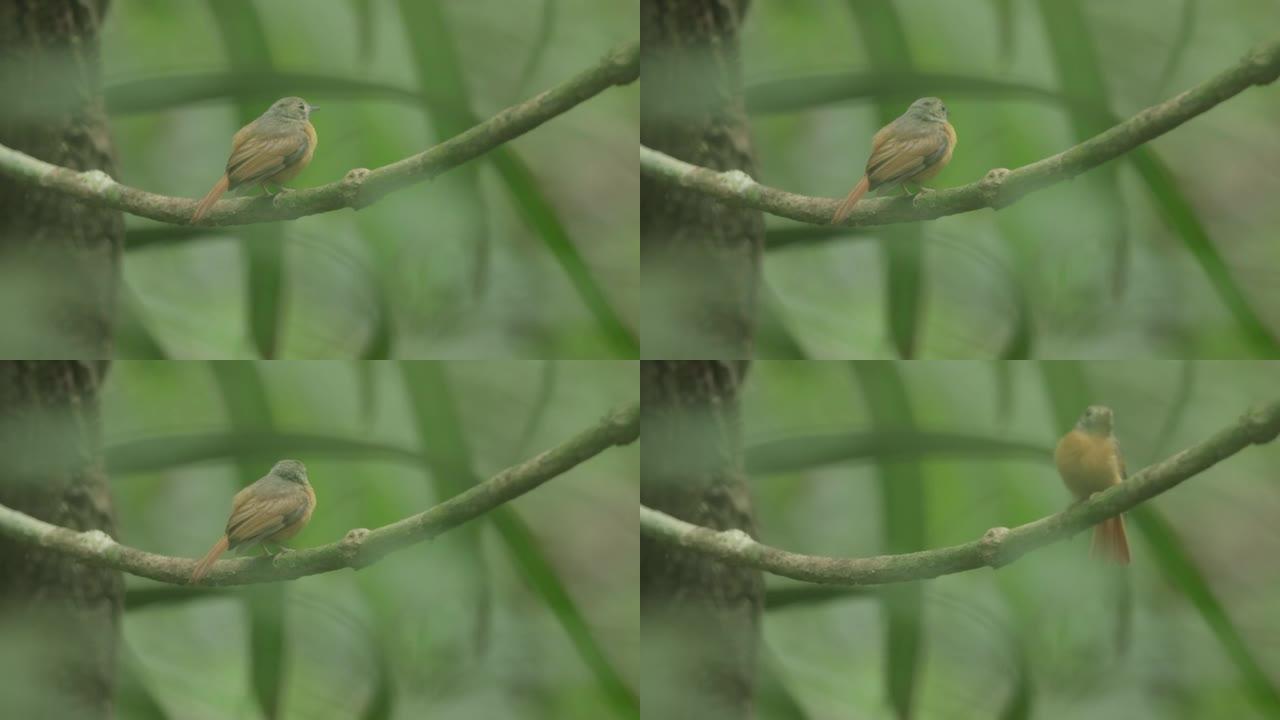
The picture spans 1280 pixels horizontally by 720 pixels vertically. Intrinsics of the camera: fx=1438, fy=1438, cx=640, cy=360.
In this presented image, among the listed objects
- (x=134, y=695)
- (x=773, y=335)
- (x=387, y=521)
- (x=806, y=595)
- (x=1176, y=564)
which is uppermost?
(x=773, y=335)

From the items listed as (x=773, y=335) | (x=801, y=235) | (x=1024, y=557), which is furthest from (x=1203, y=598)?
(x=801, y=235)

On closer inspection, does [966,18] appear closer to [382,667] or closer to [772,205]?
[772,205]

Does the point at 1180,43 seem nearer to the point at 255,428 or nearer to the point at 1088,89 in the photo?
the point at 1088,89

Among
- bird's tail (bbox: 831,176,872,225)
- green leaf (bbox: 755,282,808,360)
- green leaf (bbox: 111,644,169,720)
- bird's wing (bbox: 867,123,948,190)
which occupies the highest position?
bird's wing (bbox: 867,123,948,190)

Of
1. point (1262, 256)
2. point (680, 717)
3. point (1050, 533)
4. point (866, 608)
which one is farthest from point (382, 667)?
point (1262, 256)

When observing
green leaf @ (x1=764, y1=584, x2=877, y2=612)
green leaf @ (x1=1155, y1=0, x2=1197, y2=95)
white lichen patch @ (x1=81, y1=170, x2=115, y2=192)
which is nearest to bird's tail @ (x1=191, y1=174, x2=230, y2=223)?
white lichen patch @ (x1=81, y1=170, x2=115, y2=192)

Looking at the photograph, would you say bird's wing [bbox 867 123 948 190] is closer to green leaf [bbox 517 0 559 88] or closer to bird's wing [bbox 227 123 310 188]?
green leaf [bbox 517 0 559 88]

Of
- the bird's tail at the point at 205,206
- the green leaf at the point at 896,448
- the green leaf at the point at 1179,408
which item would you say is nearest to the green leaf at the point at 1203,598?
the green leaf at the point at 1179,408
